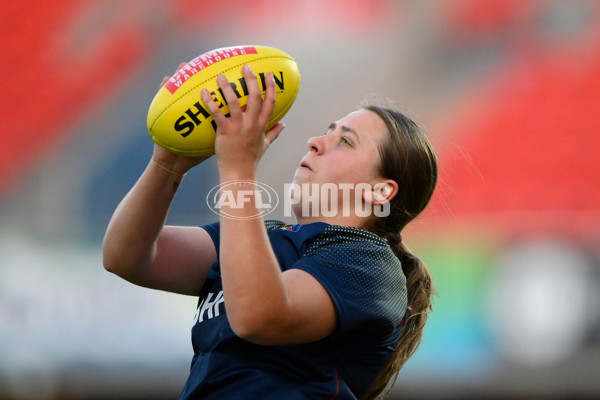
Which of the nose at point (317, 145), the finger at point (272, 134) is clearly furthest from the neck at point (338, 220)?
the finger at point (272, 134)

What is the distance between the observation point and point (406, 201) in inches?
72.6

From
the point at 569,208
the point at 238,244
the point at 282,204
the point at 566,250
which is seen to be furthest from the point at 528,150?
the point at 238,244

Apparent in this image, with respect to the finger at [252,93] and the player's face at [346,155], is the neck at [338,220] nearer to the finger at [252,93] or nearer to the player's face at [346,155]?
the player's face at [346,155]

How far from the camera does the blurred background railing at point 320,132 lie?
4.25m

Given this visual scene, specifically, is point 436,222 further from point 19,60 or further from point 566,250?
point 19,60

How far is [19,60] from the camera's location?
17.2ft

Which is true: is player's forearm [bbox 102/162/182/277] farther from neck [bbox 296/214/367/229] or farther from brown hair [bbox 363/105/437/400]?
brown hair [bbox 363/105/437/400]

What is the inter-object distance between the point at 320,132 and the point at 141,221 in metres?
3.51

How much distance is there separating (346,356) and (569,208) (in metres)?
3.62

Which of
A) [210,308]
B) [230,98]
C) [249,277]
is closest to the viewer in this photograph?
[249,277]

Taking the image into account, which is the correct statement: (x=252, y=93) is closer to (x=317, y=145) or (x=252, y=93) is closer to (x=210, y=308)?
(x=317, y=145)

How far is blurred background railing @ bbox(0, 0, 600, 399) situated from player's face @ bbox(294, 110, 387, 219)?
7.18 feet

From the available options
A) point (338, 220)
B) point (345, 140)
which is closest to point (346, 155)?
point (345, 140)

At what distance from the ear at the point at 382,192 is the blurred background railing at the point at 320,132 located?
2.16 metres
